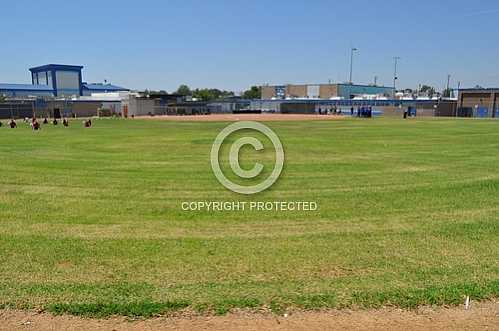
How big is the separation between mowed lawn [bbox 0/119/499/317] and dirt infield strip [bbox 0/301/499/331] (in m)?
0.15

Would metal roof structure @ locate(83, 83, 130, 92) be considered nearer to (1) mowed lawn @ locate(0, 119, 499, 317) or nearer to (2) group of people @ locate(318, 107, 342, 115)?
(2) group of people @ locate(318, 107, 342, 115)

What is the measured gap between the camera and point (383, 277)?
4641mm

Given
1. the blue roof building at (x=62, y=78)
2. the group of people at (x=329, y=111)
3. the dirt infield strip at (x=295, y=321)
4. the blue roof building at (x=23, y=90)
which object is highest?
the blue roof building at (x=62, y=78)

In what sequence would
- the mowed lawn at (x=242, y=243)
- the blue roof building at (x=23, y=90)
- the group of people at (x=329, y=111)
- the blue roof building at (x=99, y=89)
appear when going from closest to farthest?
the mowed lawn at (x=242, y=243)
the group of people at (x=329, y=111)
the blue roof building at (x=23, y=90)
the blue roof building at (x=99, y=89)

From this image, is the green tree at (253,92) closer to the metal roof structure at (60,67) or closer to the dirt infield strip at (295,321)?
the metal roof structure at (60,67)

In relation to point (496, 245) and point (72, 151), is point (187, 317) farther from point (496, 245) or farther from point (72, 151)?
point (72, 151)

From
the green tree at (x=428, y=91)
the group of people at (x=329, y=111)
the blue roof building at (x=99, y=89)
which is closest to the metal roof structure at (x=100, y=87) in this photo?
the blue roof building at (x=99, y=89)

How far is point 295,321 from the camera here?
3.73 meters

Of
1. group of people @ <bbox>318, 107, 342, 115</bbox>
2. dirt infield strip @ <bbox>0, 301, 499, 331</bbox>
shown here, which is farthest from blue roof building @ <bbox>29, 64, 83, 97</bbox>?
dirt infield strip @ <bbox>0, 301, 499, 331</bbox>

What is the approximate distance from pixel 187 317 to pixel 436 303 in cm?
242

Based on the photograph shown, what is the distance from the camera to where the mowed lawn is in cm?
418

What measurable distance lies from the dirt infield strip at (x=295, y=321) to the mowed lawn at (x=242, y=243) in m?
0.15

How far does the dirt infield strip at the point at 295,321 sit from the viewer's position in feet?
11.9

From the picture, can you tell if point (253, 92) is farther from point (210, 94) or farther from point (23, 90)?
Answer: point (23, 90)
